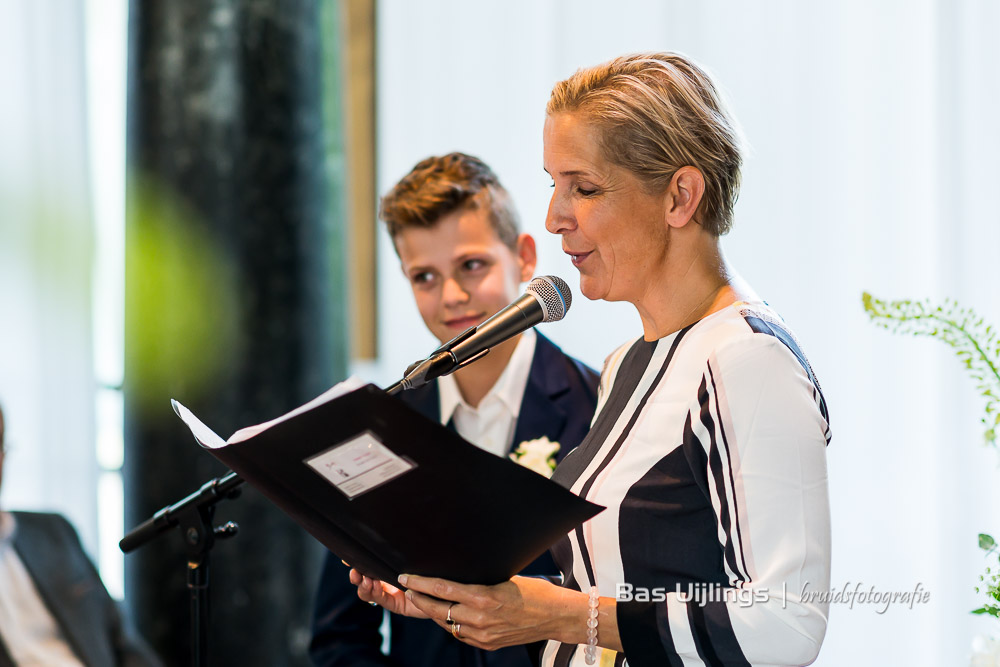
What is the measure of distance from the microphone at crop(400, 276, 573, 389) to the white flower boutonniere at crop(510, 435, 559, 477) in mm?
513

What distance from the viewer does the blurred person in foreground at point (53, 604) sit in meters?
2.83

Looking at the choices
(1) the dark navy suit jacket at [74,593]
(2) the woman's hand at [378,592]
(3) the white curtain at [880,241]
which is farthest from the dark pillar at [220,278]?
(2) the woman's hand at [378,592]

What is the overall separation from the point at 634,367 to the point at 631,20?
2312mm

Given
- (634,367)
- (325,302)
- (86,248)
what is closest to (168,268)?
(325,302)

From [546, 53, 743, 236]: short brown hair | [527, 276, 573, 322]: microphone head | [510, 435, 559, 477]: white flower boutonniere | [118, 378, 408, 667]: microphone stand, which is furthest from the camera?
[510, 435, 559, 477]: white flower boutonniere

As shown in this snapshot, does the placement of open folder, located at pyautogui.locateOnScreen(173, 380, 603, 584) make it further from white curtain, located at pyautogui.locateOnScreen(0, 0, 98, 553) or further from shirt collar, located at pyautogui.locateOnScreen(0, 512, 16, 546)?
white curtain, located at pyautogui.locateOnScreen(0, 0, 98, 553)

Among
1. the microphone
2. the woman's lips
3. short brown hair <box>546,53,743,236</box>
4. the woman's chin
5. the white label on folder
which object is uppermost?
short brown hair <box>546,53,743,236</box>

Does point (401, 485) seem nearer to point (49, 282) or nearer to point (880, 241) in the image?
point (880, 241)

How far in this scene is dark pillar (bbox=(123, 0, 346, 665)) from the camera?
3098 mm

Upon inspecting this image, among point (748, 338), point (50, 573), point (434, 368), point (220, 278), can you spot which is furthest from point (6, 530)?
point (748, 338)

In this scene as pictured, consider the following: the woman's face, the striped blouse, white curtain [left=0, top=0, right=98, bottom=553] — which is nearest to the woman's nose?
the woman's face

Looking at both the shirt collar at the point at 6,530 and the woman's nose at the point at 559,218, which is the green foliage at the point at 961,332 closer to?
the woman's nose at the point at 559,218

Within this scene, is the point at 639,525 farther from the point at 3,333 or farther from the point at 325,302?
the point at 3,333

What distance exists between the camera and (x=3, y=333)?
13.8 ft
